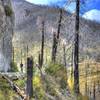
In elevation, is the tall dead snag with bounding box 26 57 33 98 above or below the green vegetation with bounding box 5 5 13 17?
below

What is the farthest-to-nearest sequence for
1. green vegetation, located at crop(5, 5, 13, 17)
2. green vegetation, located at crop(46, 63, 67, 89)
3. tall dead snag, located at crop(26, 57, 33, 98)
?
green vegetation, located at crop(46, 63, 67, 89) < green vegetation, located at crop(5, 5, 13, 17) < tall dead snag, located at crop(26, 57, 33, 98)

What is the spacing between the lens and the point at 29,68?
28359 millimetres

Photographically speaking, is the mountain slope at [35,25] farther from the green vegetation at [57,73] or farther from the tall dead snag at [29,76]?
the tall dead snag at [29,76]

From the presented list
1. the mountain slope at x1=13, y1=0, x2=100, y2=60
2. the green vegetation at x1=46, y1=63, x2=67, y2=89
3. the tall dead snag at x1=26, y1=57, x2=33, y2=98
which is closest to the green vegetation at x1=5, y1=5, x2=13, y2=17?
the tall dead snag at x1=26, y1=57, x2=33, y2=98

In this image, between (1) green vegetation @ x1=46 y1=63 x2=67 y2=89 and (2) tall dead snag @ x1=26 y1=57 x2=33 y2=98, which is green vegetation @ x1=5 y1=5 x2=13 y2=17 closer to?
(2) tall dead snag @ x1=26 y1=57 x2=33 y2=98

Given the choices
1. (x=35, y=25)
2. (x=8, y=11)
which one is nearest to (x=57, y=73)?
(x=8, y=11)

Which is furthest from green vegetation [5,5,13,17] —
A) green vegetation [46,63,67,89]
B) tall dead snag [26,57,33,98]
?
green vegetation [46,63,67,89]

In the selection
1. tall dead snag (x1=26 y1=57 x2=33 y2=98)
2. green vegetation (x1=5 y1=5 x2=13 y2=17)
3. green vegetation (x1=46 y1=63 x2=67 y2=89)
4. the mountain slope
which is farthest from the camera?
the mountain slope

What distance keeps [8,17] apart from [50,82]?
6.00 m

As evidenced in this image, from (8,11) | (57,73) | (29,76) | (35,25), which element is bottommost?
(57,73)

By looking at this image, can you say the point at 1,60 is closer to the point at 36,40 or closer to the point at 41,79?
the point at 41,79

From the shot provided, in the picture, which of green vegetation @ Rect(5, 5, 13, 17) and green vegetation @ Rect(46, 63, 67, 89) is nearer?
green vegetation @ Rect(5, 5, 13, 17)

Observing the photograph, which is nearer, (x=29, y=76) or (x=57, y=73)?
(x=29, y=76)

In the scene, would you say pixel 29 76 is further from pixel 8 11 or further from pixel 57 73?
pixel 57 73
